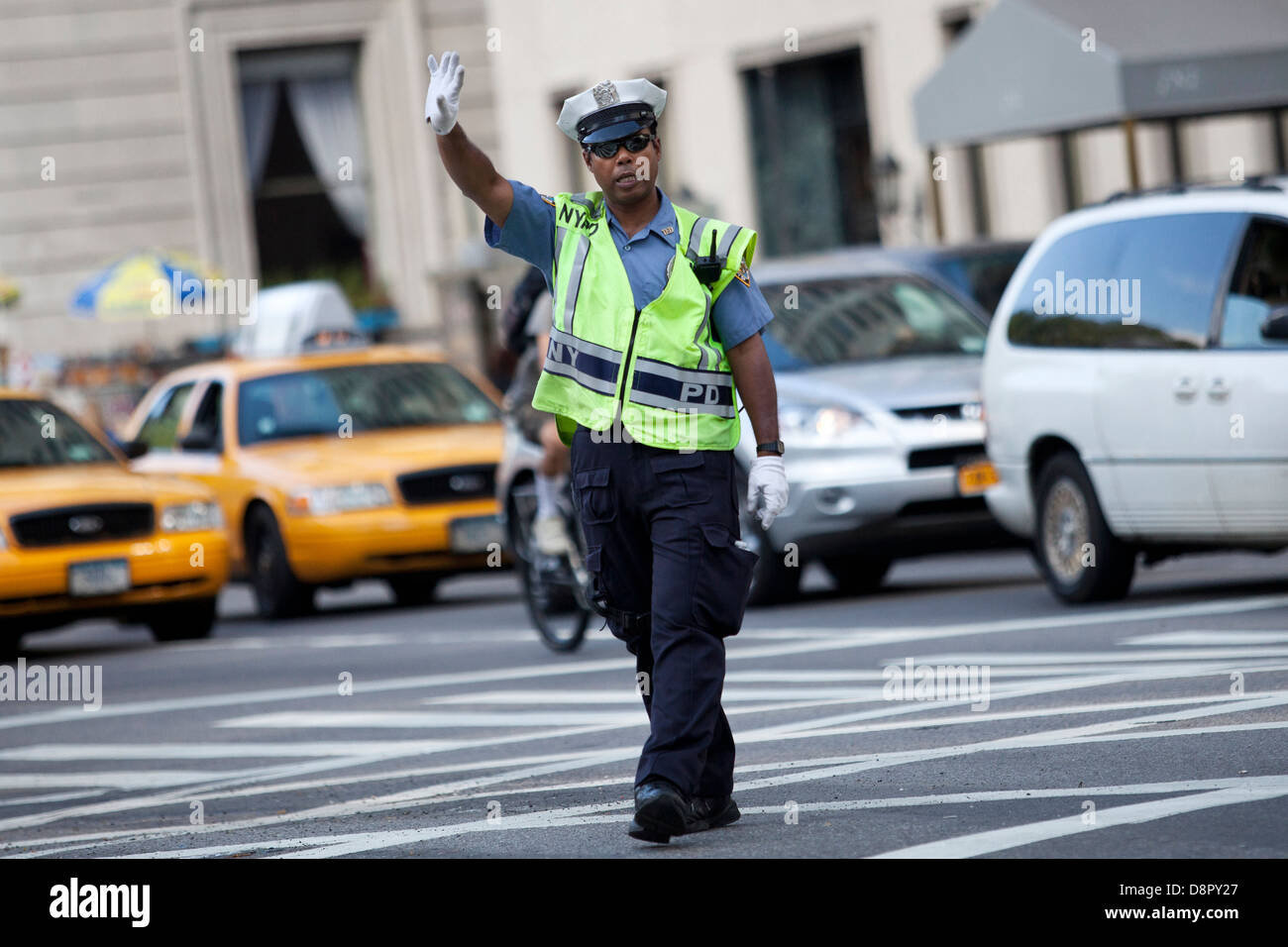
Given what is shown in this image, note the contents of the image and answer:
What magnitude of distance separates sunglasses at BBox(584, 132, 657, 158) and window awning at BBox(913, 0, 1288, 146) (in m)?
11.4

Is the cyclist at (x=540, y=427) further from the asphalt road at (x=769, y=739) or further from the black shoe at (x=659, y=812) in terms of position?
the black shoe at (x=659, y=812)

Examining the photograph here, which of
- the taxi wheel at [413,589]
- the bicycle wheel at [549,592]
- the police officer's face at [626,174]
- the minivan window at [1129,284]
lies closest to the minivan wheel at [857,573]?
the bicycle wheel at [549,592]

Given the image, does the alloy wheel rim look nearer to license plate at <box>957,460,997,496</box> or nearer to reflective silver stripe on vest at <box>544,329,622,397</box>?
license plate at <box>957,460,997,496</box>

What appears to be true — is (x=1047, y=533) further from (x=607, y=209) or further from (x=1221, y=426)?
(x=607, y=209)

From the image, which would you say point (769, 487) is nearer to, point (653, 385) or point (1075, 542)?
point (653, 385)

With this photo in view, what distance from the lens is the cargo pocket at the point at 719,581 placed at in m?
6.42

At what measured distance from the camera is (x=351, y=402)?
56.4 feet

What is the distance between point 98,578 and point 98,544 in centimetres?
21

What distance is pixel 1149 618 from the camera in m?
11.0

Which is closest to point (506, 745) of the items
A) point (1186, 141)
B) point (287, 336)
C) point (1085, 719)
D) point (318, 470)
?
point (1085, 719)

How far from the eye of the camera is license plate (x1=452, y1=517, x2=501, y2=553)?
1595cm

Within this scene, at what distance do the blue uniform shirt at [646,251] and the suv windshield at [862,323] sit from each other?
734cm

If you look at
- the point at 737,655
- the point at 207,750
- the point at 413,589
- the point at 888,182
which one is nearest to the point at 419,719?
the point at 207,750
